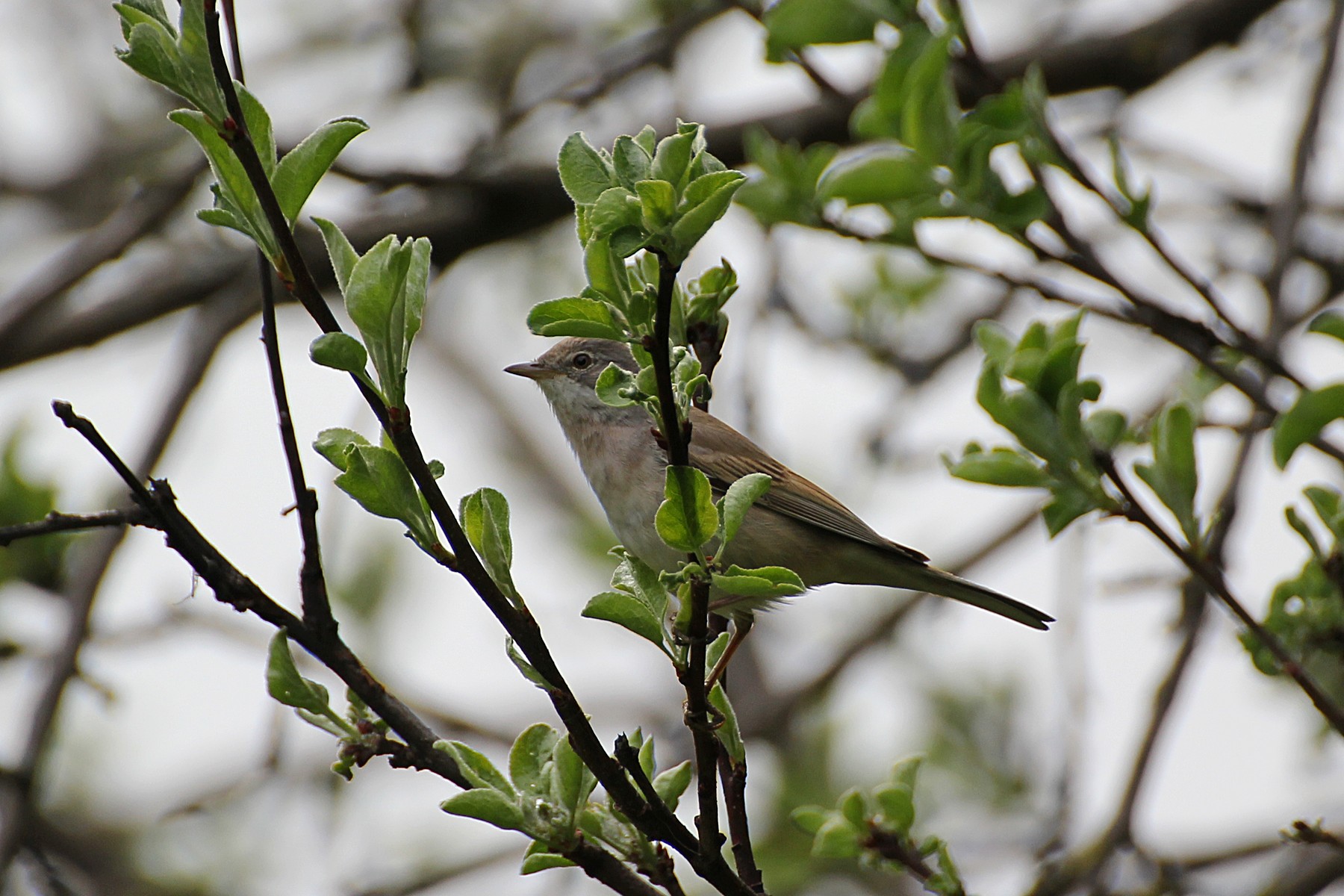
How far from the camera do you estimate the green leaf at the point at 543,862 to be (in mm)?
2205

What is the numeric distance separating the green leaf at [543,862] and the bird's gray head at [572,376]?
2860mm

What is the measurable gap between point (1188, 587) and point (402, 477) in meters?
A: 3.00

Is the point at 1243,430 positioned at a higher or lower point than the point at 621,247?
higher

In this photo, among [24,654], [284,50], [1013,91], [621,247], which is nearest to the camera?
[621,247]

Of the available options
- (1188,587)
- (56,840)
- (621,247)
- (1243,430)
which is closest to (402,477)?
(621,247)

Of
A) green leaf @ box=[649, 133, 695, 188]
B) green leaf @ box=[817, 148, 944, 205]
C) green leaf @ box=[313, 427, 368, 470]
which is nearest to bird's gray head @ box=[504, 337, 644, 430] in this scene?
green leaf @ box=[817, 148, 944, 205]

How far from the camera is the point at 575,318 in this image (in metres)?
1.99

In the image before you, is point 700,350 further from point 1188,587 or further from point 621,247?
point 1188,587

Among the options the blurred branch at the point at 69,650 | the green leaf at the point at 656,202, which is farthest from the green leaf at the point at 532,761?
the blurred branch at the point at 69,650

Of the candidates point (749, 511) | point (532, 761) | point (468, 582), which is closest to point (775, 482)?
point (749, 511)

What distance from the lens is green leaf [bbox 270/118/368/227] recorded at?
197 cm

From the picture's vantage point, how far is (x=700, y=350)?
8.96 ft

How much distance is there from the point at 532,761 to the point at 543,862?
0.17 meters

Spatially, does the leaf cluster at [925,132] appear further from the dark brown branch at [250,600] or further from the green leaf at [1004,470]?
the dark brown branch at [250,600]
